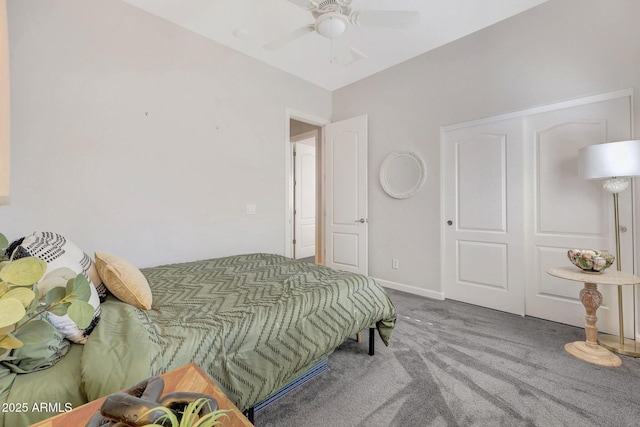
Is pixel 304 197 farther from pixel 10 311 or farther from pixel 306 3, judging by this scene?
pixel 10 311

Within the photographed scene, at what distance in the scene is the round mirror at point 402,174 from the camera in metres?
3.39

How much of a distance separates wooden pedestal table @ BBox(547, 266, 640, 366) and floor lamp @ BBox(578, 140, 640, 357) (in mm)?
199

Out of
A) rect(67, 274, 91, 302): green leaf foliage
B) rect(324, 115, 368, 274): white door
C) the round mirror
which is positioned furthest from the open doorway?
rect(67, 274, 91, 302): green leaf foliage

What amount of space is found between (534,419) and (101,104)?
365 centimetres

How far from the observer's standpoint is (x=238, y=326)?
1.26 meters

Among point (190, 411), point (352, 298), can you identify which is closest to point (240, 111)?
point (352, 298)

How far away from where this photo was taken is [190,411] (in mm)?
493

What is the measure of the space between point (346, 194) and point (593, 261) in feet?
8.94

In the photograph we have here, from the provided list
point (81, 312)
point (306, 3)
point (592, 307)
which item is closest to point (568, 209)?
point (592, 307)

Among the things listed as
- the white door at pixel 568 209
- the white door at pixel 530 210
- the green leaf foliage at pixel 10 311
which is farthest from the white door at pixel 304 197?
the green leaf foliage at pixel 10 311

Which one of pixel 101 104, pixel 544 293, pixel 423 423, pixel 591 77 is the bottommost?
pixel 423 423

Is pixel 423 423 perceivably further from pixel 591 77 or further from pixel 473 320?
pixel 591 77

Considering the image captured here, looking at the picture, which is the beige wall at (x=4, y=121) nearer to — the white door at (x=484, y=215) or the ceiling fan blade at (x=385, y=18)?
the ceiling fan blade at (x=385, y=18)

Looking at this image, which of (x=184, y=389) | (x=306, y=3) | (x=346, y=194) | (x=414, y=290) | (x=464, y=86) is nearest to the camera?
(x=184, y=389)
